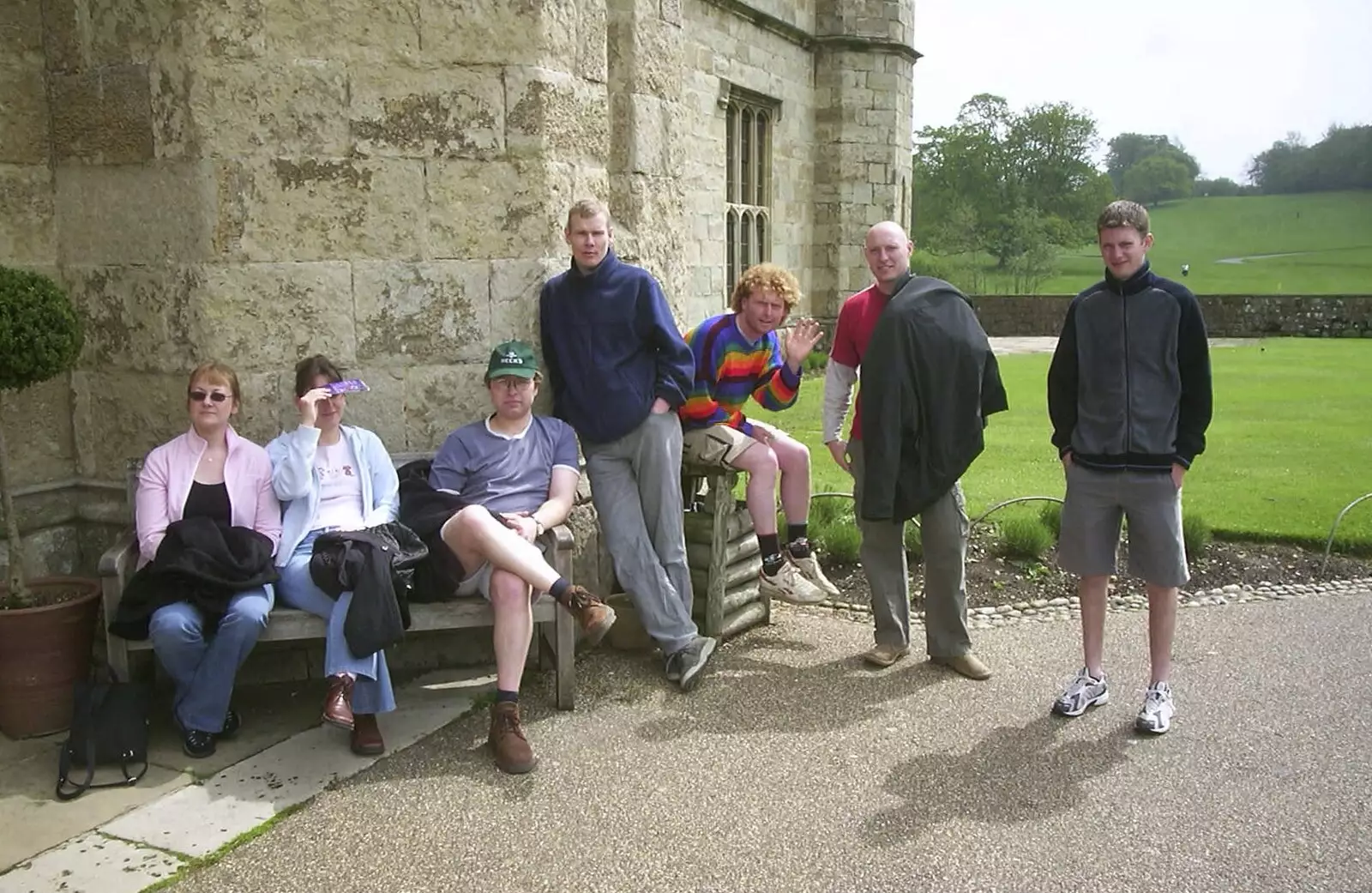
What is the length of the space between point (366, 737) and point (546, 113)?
2667mm

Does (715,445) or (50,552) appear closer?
(50,552)

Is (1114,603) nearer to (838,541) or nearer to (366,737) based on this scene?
(838,541)

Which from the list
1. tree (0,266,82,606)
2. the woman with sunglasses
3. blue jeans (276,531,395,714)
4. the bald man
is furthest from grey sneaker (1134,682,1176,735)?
tree (0,266,82,606)

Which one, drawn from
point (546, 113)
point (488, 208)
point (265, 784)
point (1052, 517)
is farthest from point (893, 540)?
point (265, 784)

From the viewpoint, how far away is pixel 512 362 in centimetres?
446

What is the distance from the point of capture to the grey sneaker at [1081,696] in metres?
4.38

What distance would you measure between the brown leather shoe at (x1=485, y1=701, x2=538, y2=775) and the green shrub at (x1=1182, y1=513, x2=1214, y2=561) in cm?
451

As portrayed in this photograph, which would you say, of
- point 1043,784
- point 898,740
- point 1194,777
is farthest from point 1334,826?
point 898,740

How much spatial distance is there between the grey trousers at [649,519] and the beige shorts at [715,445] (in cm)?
23

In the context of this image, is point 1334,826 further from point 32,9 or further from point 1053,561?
point 32,9

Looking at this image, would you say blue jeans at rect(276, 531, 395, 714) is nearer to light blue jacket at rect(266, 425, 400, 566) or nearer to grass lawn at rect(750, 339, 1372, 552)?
light blue jacket at rect(266, 425, 400, 566)

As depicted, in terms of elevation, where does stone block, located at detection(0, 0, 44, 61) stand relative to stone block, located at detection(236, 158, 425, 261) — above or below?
above

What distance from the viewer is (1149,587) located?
4.32m

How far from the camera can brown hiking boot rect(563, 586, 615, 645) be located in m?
4.10
